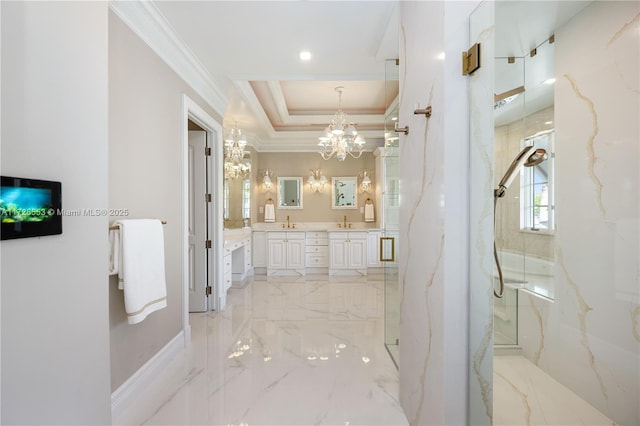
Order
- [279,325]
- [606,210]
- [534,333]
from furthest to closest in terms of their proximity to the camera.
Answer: [279,325], [534,333], [606,210]

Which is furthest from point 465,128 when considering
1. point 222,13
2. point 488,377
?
point 222,13

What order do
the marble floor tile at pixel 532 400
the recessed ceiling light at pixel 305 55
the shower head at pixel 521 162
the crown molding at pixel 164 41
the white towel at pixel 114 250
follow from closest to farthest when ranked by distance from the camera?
the marble floor tile at pixel 532 400
the shower head at pixel 521 162
the white towel at pixel 114 250
the crown molding at pixel 164 41
the recessed ceiling light at pixel 305 55

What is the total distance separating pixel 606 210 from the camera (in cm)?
80

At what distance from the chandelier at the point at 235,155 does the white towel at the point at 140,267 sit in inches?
109

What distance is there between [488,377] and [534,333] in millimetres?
292

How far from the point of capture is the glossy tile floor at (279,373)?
1899 mm

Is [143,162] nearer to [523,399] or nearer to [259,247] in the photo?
[523,399]

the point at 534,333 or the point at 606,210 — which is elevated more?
the point at 606,210

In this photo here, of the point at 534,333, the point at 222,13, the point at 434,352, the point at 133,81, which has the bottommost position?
the point at 434,352

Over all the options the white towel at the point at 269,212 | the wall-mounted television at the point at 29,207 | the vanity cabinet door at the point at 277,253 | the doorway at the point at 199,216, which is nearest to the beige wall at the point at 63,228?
the wall-mounted television at the point at 29,207

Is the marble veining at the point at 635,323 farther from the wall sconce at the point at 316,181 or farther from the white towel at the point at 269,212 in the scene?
the white towel at the point at 269,212

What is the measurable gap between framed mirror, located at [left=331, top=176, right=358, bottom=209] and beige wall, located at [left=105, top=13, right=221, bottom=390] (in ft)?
13.1

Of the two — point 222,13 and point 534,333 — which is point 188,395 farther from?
point 222,13

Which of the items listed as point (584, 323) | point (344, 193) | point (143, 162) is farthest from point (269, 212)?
point (584, 323)
